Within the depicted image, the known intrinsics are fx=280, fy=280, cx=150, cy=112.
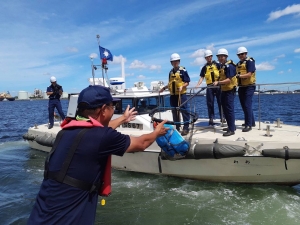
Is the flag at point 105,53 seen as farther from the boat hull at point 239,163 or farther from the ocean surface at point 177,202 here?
the ocean surface at point 177,202

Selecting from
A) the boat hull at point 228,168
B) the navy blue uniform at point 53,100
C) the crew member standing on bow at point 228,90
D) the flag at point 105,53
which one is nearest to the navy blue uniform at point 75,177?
the boat hull at point 228,168

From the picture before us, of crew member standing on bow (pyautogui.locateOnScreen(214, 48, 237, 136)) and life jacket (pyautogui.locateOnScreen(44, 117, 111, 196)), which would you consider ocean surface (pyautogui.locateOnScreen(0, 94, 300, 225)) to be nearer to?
crew member standing on bow (pyautogui.locateOnScreen(214, 48, 237, 136))

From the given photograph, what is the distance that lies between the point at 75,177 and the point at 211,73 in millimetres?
6028

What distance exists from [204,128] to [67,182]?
5.76 metres

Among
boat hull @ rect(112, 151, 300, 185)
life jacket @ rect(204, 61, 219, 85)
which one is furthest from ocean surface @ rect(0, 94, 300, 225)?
life jacket @ rect(204, 61, 219, 85)

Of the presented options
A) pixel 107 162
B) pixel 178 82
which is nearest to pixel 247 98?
pixel 178 82

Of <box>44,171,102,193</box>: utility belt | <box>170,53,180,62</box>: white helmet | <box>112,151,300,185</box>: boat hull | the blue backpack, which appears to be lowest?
<box>112,151,300,185</box>: boat hull

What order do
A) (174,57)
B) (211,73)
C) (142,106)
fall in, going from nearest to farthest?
(174,57) → (211,73) → (142,106)

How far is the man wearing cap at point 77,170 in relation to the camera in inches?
72.2

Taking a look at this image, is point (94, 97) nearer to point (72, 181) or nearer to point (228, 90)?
point (72, 181)

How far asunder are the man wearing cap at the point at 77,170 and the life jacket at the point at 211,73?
18.7 feet

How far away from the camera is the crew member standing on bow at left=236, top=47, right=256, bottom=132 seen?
6.35 metres

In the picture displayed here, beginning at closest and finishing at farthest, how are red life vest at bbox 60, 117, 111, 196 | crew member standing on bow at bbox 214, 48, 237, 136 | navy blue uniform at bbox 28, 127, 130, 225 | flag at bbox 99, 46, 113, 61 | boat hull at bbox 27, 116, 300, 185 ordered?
1. navy blue uniform at bbox 28, 127, 130, 225
2. red life vest at bbox 60, 117, 111, 196
3. boat hull at bbox 27, 116, 300, 185
4. crew member standing on bow at bbox 214, 48, 237, 136
5. flag at bbox 99, 46, 113, 61

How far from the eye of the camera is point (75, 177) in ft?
6.07
